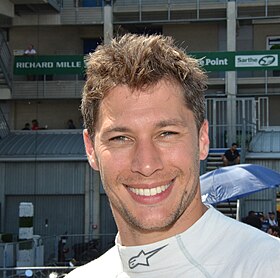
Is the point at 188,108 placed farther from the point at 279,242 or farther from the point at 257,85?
the point at 257,85

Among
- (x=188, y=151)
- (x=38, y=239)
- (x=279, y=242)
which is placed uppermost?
(x=188, y=151)

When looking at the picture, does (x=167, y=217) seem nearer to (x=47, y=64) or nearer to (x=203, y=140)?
(x=203, y=140)

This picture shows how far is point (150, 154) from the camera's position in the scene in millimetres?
2125

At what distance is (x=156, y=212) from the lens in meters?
2.14

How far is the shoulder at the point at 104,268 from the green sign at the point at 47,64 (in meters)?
23.0

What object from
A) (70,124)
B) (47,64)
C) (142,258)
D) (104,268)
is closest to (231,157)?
(47,64)

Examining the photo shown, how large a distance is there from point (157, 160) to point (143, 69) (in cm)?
29

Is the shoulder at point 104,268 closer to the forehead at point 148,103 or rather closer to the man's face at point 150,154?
the man's face at point 150,154

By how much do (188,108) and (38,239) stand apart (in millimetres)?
15382

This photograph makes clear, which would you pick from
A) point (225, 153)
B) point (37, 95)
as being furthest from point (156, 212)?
point (37, 95)

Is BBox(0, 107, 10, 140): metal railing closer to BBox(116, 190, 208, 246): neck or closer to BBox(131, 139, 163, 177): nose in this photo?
BBox(116, 190, 208, 246): neck

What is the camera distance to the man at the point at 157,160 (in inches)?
83.7

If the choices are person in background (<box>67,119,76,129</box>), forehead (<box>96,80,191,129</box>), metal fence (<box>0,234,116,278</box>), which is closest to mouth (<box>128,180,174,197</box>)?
forehead (<box>96,80,191,129</box>)

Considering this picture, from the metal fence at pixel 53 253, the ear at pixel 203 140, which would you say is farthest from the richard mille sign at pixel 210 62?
the ear at pixel 203 140
